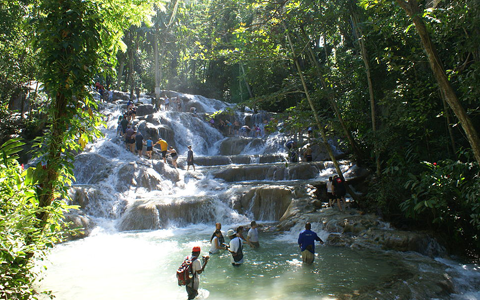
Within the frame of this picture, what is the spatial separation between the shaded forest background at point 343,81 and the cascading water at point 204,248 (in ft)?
6.00

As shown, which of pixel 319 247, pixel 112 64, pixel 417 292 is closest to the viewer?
pixel 112 64

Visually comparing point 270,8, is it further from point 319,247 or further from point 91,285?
point 91,285

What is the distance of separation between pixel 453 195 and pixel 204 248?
20.8ft

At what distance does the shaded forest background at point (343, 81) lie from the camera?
137 inches

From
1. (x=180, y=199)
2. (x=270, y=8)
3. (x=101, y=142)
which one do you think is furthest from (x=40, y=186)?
(x=101, y=142)

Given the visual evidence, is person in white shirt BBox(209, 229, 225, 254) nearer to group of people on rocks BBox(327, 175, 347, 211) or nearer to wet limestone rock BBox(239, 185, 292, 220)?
wet limestone rock BBox(239, 185, 292, 220)

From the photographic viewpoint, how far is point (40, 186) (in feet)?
11.4

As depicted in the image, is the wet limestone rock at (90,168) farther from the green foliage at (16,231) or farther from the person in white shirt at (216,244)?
the green foliage at (16,231)

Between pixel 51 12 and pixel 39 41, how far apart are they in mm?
331

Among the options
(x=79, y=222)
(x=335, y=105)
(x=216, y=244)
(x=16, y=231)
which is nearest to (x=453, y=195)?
(x=335, y=105)

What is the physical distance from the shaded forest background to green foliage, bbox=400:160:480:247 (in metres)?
0.03

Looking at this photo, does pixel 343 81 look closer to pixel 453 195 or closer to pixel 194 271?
pixel 453 195

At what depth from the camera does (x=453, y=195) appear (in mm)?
7832

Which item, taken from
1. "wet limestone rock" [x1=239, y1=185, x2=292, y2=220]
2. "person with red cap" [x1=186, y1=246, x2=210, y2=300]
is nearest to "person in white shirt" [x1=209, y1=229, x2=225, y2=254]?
"person with red cap" [x1=186, y1=246, x2=210, y2=300]
